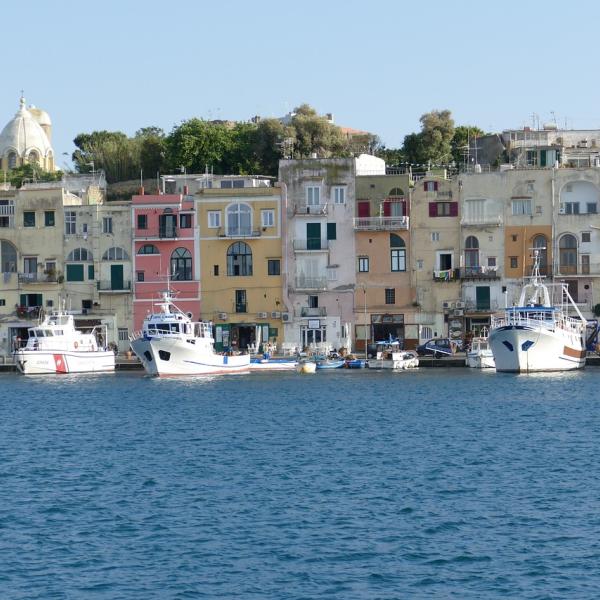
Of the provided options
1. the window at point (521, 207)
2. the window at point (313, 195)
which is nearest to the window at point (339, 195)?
the window at point (313, 195)

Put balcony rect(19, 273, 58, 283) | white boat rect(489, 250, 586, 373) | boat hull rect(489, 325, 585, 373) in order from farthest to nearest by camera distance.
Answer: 1. balcony rect(19, 273, 58, 283)
2. white boat rect(489, 250, 586, 373)
3. boat hull rect(489, 325, 585, 373)

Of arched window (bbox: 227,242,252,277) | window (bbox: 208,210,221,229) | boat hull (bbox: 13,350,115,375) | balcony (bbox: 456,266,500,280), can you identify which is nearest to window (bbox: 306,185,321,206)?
arched window (bbox: 227,242,252,277)

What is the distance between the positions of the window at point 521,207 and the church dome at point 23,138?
58046mm

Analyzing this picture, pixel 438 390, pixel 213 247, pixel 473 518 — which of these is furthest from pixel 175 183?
pixel 473 518

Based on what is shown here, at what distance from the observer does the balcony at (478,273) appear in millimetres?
89938

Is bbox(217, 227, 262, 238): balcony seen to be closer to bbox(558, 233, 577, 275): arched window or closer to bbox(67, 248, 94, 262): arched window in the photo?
bbox(67, 248, 94, 262): arched window

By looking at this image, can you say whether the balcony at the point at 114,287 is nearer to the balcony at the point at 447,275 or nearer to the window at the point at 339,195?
the window at the point at 339,195

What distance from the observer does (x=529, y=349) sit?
261 ft

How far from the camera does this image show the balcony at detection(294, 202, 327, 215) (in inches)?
3595

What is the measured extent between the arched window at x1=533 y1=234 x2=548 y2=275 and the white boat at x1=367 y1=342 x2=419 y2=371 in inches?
390

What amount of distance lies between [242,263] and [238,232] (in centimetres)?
188

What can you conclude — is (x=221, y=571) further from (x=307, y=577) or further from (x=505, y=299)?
(x=505, y=299)

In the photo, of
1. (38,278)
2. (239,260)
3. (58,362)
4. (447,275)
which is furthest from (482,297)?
(38,278)

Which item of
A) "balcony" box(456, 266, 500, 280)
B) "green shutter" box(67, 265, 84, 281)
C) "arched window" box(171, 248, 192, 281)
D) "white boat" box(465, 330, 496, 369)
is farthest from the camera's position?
"green shutter" box(67, 265, 84, 281)
